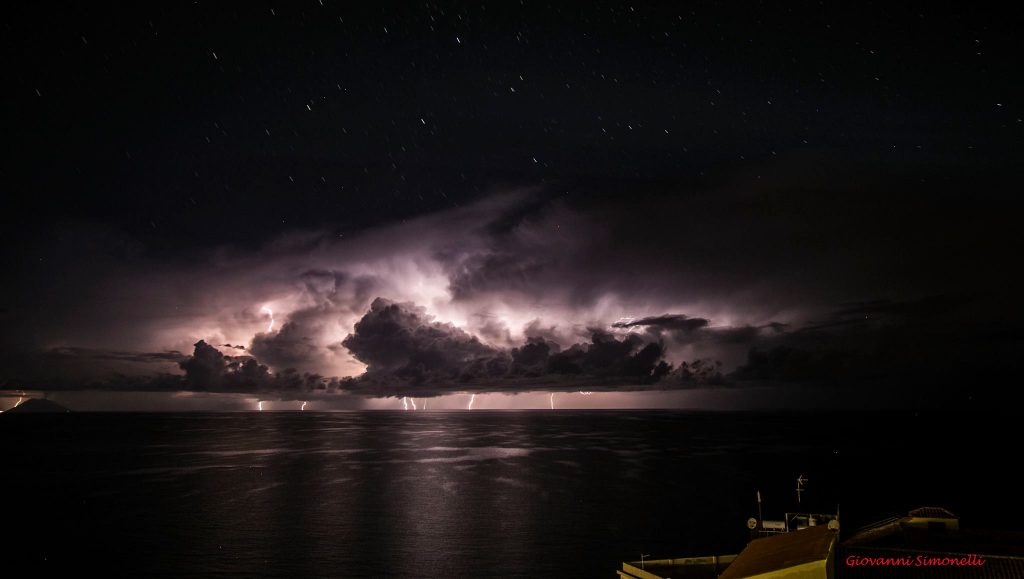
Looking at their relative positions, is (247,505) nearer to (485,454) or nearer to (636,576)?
(636,576)

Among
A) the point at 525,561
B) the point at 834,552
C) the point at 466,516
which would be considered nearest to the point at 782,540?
the point at 834,552

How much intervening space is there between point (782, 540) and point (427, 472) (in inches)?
3158

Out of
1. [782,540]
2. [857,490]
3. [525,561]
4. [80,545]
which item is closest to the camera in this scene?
[782,540]

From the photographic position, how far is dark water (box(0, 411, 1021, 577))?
47438 millimetres

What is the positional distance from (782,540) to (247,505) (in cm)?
5782

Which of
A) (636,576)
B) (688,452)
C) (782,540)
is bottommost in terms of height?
(688,452)

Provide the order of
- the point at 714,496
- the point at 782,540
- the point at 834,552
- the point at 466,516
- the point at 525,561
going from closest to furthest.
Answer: the point at 834,552 < the point at 782,540 < the point at 525,561 < the point at 466,516 < the point at 714,496

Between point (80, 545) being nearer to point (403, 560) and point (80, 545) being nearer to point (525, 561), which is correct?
point (403, 560)

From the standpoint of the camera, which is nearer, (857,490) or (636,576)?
(636,576)

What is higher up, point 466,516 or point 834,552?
point 834,552

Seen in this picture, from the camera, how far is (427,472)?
10188cm

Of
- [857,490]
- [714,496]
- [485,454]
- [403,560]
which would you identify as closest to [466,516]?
[403,560]

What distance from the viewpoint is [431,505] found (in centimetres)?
7019

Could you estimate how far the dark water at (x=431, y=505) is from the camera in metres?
47.4
